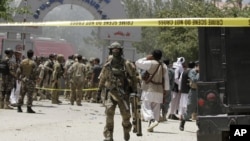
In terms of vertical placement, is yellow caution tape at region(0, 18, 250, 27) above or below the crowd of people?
above

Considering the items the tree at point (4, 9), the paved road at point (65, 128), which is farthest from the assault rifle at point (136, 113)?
the tree at point (4, 9)

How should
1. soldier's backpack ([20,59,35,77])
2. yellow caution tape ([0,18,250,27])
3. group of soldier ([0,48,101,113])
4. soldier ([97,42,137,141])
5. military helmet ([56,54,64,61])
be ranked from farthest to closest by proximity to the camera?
military helmet ([56,54,64,61]), group of soldier ([0,48,101,113]), soldier's backpack ([20,59,35,77]), soldier ([97,42,137,141]), yellow caution tape ([0,18,250,27])

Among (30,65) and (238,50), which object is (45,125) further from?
(238,50)

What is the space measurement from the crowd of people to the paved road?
1.31 ft

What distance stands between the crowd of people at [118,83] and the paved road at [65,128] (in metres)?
0.40

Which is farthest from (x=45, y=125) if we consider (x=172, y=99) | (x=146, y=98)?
(x=172, y=99)

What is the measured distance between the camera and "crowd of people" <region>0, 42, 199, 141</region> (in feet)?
30.8

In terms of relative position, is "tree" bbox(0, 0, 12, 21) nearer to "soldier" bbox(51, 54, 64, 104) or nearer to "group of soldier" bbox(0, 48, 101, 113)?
"group of soldier" bbox(0, 48, 101, 113)

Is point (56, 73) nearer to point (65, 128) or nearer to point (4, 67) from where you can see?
point (4, 67)

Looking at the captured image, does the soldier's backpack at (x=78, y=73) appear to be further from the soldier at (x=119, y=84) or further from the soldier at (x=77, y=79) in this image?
the soldier at (x=119, y=84)

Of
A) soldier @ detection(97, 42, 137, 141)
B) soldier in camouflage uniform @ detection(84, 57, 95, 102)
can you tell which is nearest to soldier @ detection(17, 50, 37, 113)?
soldier @ detection(97, 42, 137, 141)

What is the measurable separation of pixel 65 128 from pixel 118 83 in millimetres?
2657

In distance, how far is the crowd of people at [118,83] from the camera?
9375mm

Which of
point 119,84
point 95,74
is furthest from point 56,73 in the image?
point 119,84
